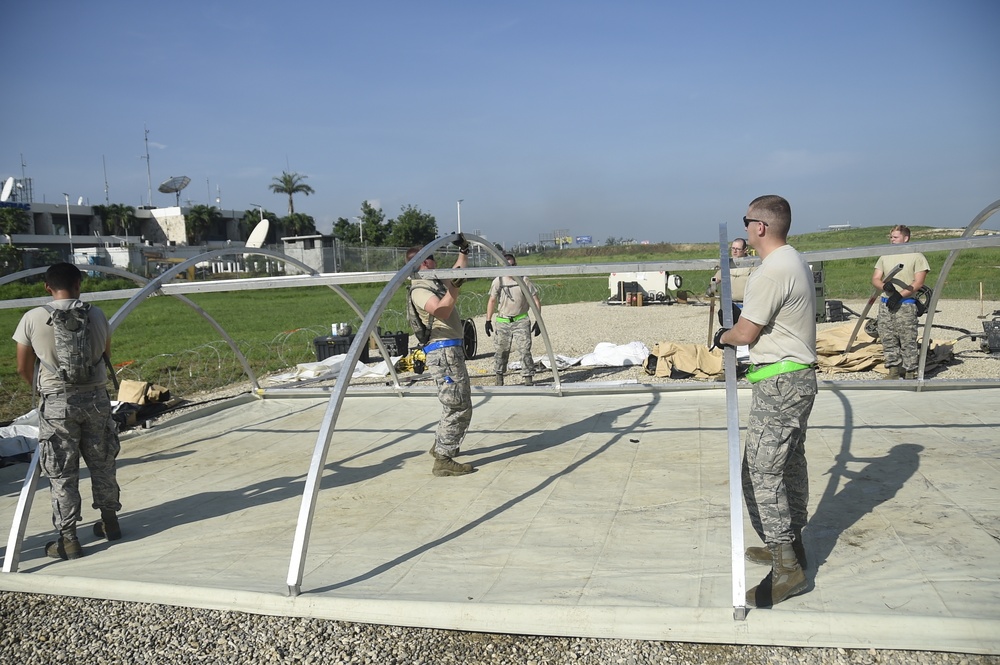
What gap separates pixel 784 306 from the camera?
3.71 metres

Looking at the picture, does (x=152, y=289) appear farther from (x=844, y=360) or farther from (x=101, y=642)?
(x=844, y=360)

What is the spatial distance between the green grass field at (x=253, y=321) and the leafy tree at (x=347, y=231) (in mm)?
32674

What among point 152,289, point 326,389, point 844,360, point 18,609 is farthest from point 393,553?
point 844,360

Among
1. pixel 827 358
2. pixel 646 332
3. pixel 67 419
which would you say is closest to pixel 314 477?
pixel 67 419

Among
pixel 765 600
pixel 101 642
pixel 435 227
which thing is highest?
pixel 435 227

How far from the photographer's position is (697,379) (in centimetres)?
1111

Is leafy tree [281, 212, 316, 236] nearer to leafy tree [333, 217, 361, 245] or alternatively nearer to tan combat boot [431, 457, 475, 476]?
leafy tree [333, 217, 361, 245]

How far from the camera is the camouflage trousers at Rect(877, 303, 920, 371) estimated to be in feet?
30.6

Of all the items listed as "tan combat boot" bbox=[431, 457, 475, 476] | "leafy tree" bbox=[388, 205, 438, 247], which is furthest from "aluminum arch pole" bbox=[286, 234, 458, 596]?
"leafy tree" bbox=[388, 205, 438, 247]

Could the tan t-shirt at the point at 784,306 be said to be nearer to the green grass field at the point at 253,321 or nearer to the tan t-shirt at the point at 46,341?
the tan t-shirt at the point at 46,341

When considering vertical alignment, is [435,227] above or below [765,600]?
above

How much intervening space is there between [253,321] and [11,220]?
162 ft

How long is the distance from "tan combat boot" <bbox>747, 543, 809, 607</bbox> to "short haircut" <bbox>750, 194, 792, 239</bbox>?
159 cm

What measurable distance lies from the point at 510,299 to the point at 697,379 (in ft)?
9.97
